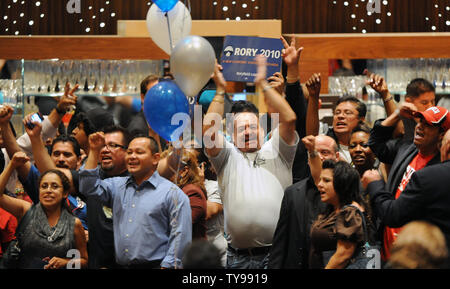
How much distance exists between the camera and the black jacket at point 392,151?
3.82 m

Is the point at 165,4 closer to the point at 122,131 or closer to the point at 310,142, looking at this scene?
the point at 122,131

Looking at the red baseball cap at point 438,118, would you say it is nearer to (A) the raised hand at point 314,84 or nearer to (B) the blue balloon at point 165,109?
(A) the raised hand at point 314,84

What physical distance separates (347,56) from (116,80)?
215 centimetres

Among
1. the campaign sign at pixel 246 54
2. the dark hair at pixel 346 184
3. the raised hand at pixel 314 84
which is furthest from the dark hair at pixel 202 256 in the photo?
the campaign sign at pixel 246 54

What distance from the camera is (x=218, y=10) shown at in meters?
7.30

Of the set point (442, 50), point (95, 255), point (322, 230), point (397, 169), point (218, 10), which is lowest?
point (95, 255)

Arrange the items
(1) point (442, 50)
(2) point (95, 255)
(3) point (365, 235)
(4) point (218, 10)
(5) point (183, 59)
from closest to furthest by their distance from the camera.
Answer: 1. (3) point (365, 235)
2. (5) point (183, 59)
3. (2) point (95, 255)
4. (1) point (442, 50)
5. (4) point (218, 10)

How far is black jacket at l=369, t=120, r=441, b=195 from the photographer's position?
3824 millimetres

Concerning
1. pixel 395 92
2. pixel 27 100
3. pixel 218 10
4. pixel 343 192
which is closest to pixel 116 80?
pixel 27 100

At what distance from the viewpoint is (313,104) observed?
4.25 metres

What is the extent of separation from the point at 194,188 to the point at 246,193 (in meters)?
0.48

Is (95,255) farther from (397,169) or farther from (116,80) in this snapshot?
(116,80)

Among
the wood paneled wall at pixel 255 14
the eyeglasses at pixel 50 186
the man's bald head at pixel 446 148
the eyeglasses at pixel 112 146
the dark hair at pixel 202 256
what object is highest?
the wood paneled wall at pixel 255 14

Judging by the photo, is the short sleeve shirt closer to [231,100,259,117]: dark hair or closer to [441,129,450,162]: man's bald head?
[231,100,259,117]: dark hair
